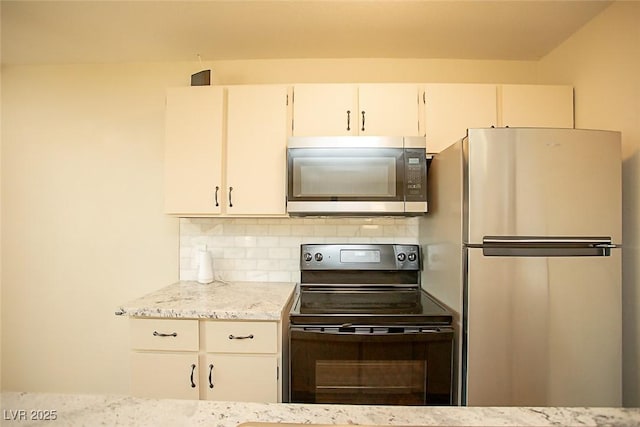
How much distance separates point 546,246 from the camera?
135cm

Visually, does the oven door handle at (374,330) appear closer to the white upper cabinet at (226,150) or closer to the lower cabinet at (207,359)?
the lower cabinet at (207,359)

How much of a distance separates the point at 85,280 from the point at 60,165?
0.86 m

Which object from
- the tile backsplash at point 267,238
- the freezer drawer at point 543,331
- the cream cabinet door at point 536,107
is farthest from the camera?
the tile backsplash at point 267,238

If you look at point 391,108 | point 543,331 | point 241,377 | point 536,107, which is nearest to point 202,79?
point 391,108

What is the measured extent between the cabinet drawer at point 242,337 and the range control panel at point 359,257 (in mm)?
565

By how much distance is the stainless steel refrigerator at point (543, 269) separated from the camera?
1.33 m

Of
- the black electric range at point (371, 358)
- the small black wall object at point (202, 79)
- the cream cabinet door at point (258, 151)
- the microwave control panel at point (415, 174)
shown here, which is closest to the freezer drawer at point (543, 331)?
the black electric range at point (371, 358)

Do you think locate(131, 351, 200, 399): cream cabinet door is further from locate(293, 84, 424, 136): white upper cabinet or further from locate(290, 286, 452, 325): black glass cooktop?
locate(293, 84, 424, 136): white upper cabinet

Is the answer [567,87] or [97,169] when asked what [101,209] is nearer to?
[97,169]

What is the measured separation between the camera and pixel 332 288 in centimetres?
201

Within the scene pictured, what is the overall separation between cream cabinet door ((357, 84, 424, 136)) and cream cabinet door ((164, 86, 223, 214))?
899mm

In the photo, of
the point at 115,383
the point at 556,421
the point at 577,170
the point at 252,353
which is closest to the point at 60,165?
the point at 115,383

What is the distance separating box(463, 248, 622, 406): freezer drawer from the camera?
4.36 ft

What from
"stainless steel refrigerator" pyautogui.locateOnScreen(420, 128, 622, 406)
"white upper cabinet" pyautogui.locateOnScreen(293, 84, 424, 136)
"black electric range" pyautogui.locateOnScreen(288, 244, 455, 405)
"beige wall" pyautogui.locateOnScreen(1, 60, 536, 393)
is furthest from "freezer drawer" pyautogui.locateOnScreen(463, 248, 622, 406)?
"beige wall" pyautogui.locateOnScreen(1, 60, 536, 393)
